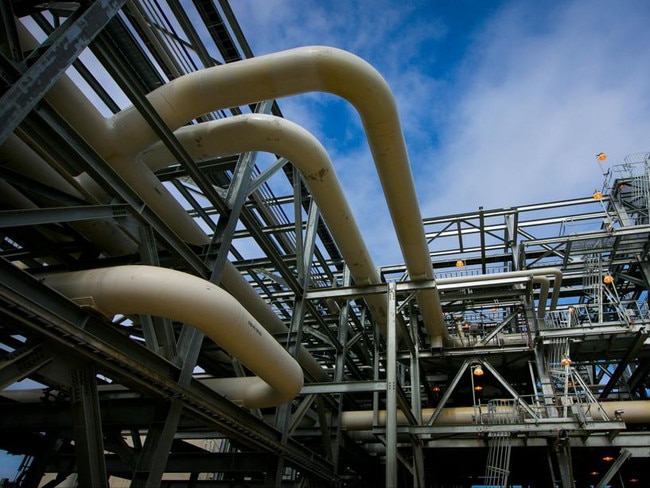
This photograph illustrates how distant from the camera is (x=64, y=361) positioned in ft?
14.9

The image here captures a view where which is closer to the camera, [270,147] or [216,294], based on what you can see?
[216,294]

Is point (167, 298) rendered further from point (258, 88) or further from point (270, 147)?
point (270, 147)

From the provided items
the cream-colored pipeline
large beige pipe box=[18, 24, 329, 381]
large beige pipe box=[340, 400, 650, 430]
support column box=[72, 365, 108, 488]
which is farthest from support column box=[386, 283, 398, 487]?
support column box=[72, 365, 108, 488]

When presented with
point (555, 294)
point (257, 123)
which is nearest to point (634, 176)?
point (555, 294)

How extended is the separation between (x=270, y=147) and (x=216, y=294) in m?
3.23

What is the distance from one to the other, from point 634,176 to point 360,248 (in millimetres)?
13047

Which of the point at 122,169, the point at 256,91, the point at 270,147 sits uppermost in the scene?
the point at 270,147

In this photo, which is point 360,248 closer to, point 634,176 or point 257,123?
point 257,123

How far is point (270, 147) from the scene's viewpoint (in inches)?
296

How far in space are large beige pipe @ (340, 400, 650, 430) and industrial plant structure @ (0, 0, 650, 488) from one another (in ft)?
0.21

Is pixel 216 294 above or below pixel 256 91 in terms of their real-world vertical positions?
below

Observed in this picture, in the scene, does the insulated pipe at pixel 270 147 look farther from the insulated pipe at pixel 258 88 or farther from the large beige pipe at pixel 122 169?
the insulated pipe at pixel 258 88

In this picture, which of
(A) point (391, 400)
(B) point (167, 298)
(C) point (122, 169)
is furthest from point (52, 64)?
(A) point (391, 400)

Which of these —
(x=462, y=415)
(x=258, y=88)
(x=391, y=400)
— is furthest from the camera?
(x=462, y=415)
